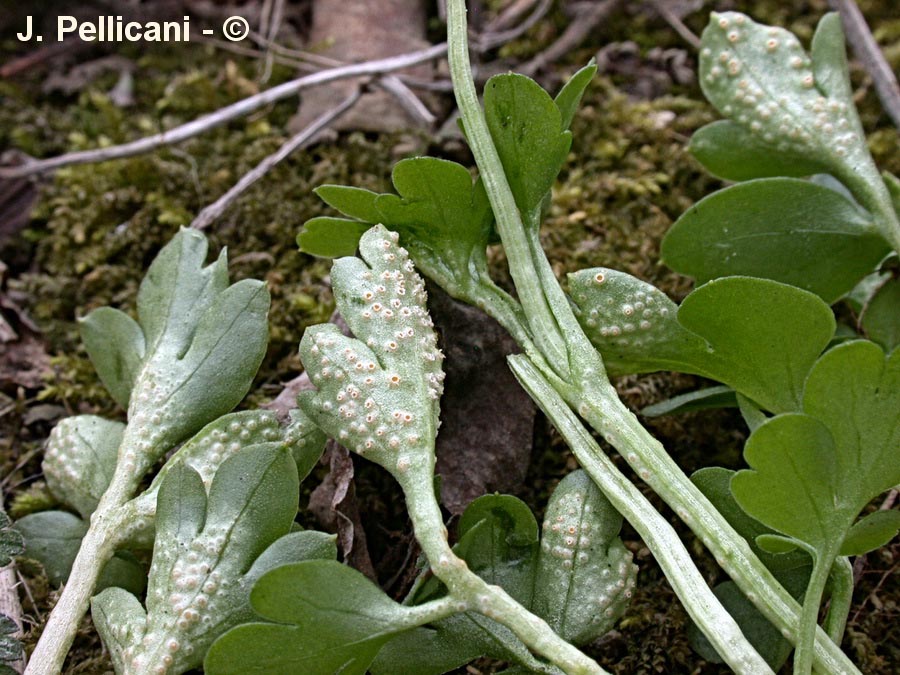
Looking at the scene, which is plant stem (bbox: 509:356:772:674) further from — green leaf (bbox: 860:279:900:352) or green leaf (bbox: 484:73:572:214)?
green leaf (bbox: 860:279:900:352)

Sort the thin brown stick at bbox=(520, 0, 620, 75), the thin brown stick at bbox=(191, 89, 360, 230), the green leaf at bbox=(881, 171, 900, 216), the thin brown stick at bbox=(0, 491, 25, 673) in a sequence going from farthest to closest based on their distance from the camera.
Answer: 1. the thin brown stick at bbox=(520, 0, 620, 75)
2. the thin brown stick at bbox=(191, 89, 360, 230)
3. the green leaf at bbox=(881, 171, 900, 216)
4. the thin brown stick at bbox=(0, 491, 25, 673)

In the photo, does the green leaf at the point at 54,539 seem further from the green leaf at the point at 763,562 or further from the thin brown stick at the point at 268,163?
the green leaf at the point at 763,562

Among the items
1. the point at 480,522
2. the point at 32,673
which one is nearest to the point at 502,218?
the point at 480,522

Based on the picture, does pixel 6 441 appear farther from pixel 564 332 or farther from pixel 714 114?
pixel 714 114

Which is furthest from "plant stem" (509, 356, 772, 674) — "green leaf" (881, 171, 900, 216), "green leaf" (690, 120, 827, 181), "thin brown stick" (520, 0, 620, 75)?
"thin brown stick" (520, 0, 620, 75)

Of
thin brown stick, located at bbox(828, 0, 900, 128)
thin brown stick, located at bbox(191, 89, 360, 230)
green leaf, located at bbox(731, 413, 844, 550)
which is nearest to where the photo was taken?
green leaf, located at bbox(731, 413, 844, 550)

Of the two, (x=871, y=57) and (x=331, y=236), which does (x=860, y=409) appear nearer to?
(x=331, y=236)
